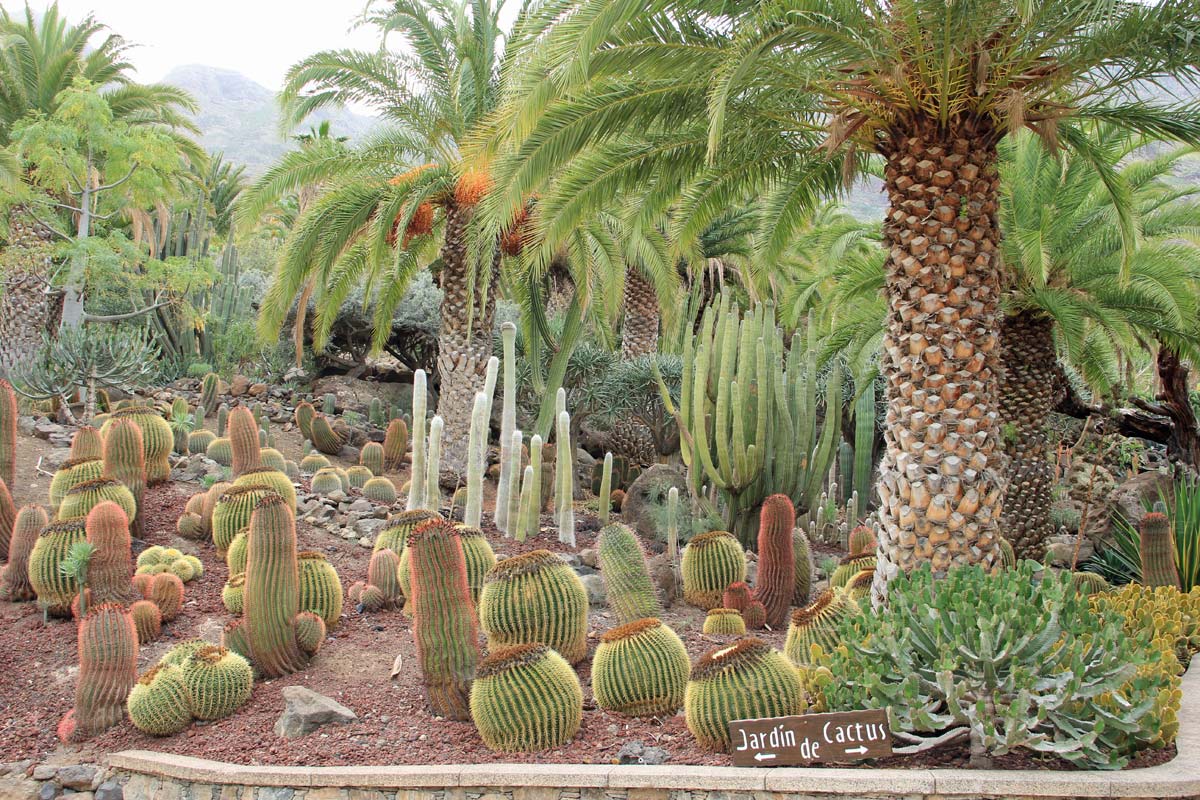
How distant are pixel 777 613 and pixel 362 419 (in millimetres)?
10227

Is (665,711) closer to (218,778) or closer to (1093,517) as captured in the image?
(218,778)

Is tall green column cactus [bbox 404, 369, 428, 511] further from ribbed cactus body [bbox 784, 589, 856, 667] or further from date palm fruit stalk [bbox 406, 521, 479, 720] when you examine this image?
ribbed cactus body [bbox 784, 589, 856, 667]

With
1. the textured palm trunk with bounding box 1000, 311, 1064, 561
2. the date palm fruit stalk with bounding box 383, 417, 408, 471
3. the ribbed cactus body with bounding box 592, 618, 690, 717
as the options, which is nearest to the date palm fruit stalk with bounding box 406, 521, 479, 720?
the ribbed cactus body with bounding box 592, 618, 690, 717

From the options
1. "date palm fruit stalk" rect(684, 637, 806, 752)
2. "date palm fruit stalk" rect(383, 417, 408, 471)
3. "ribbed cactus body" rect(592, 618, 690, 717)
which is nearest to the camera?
"date palm fruit stalk" rect(684, 637, 806, 752)

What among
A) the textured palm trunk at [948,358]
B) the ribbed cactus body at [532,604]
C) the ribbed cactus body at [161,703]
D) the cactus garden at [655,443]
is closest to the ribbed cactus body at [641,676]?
the cactus garden at [655,443]

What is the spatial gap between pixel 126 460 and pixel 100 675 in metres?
3.03

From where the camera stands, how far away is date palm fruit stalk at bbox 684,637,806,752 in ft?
16.1

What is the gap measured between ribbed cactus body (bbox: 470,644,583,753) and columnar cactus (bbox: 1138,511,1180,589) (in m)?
5.28

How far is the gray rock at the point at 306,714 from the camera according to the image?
5.58 metres

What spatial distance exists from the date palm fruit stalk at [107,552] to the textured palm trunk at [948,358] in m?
5.45

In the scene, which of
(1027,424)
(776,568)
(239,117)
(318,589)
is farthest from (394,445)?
(239,117)

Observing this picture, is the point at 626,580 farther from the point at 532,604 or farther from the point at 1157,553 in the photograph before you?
the point at 1157,553

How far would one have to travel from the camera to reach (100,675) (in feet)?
19.4

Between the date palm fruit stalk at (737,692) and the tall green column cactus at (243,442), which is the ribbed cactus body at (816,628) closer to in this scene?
the date palm fruit stalk at (737,692)
